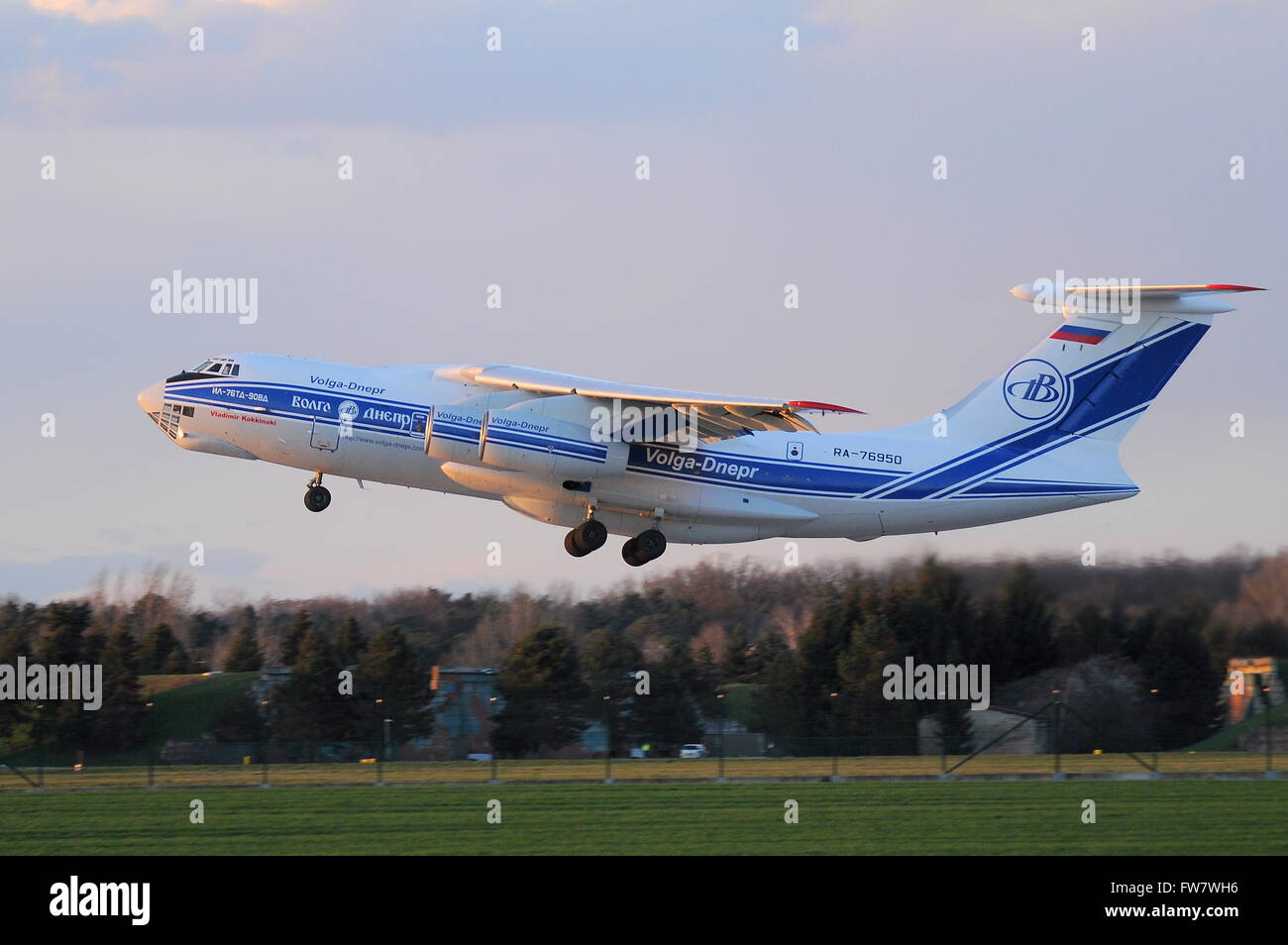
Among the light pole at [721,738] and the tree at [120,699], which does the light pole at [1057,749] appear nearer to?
the light pole at [721,738]

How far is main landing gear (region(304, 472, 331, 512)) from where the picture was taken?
1983cm

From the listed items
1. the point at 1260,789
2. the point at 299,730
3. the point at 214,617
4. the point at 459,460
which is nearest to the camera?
the point at 1260,789

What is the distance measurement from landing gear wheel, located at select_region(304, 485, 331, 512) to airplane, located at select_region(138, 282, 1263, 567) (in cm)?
2

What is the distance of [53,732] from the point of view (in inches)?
899

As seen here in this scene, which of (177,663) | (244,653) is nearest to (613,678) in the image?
(244,653)

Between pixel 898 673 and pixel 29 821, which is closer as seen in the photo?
pixel 29 821

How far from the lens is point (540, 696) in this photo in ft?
74.7

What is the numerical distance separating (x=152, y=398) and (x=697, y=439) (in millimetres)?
6381

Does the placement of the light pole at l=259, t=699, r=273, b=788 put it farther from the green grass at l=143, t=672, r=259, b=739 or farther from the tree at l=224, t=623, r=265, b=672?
the tree at l=224, t=623, r=265, b=672

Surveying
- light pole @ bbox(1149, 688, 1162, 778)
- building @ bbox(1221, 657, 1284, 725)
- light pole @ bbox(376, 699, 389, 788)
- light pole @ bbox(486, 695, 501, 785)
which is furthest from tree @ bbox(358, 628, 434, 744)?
building @ bbox(1221, 657, 1284, 725)

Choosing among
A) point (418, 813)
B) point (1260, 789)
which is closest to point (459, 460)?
point (418, 813)

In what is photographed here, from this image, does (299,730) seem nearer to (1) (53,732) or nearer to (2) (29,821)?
(1) (53,732)
